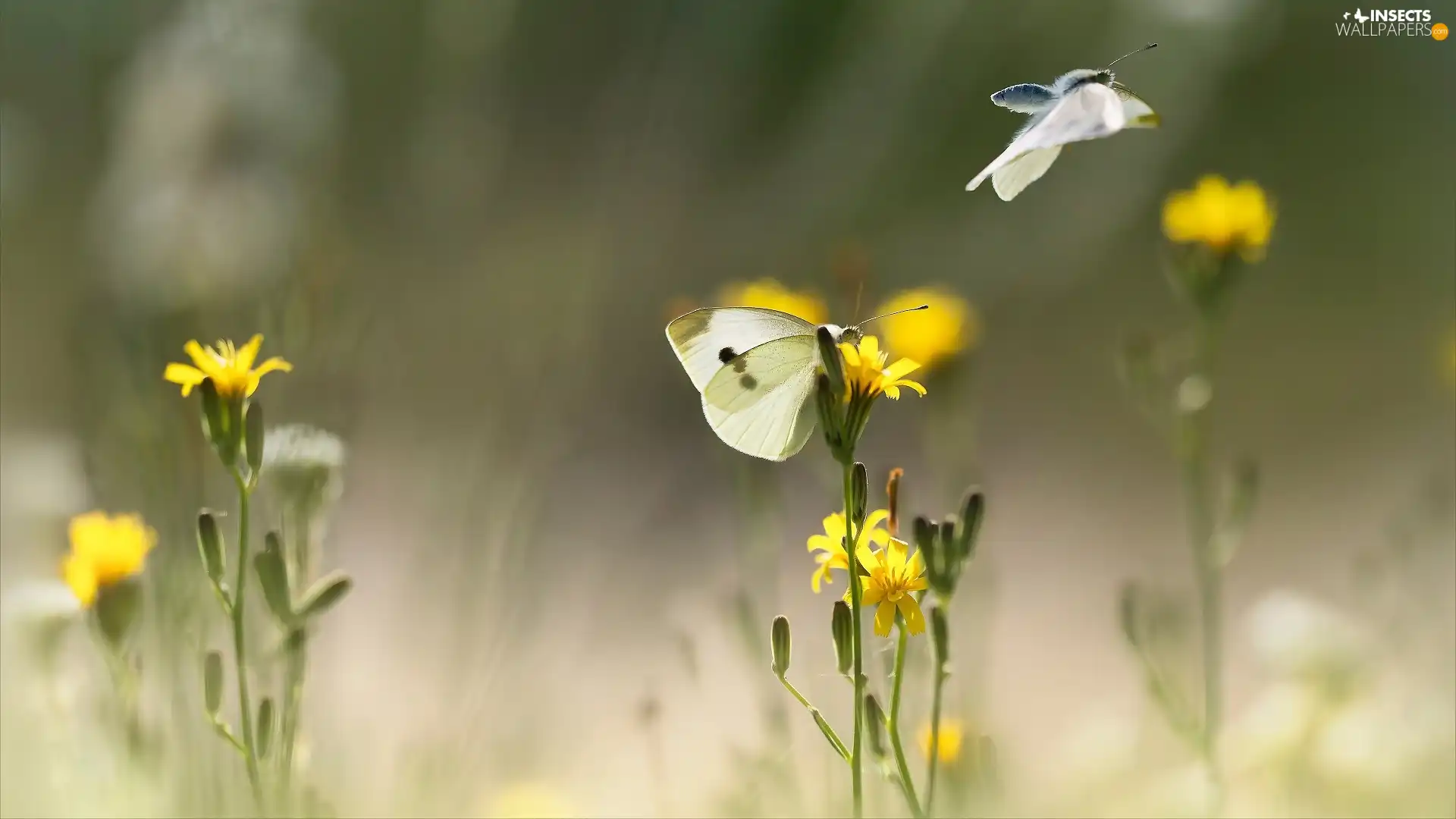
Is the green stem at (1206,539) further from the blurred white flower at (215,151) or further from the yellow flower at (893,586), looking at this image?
the blurred white flower at (215,151)

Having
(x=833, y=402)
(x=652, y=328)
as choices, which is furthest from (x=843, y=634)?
(x=652, y=328)

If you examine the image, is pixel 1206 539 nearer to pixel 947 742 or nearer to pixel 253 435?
pixel 947 742

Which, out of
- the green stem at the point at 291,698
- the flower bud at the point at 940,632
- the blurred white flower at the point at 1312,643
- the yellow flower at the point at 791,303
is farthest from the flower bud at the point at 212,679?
the blurred white flower at the point at 1312,643

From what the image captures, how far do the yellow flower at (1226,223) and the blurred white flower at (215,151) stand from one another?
1.07m

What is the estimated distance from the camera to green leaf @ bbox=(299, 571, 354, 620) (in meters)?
0.81

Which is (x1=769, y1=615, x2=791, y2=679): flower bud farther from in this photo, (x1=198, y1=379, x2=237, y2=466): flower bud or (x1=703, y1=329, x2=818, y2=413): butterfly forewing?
(x1=198, y1=379, x2=237, y2=466): flower bud

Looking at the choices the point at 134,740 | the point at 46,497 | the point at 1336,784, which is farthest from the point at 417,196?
the point at 1336,784

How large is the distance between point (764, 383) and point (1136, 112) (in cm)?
37

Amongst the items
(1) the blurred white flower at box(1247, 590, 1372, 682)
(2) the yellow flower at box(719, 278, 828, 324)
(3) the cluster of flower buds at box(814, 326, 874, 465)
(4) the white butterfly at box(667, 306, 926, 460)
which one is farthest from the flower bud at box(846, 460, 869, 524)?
(1) the blurred white flower at box(1247, 590, 1372, 682)

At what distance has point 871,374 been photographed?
0.78 meters

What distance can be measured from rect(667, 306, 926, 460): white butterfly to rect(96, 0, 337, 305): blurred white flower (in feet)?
2.02

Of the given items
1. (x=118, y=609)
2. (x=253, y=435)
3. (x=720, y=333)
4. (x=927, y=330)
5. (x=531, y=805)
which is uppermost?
(x=927, y=330)

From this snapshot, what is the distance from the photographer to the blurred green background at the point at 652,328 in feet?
4.22

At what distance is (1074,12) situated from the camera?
3143mm
